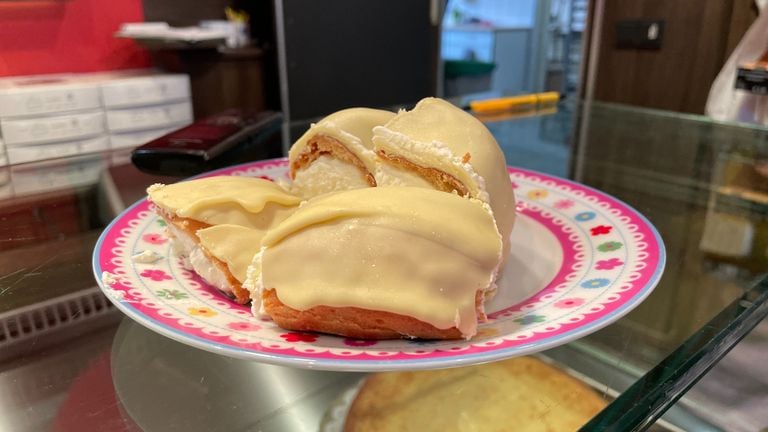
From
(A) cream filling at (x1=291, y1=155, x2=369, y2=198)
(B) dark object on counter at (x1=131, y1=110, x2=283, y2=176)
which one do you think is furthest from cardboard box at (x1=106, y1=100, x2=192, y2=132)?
(A) cream filling at (x1=291, y1=155, x2=369, y2=198)

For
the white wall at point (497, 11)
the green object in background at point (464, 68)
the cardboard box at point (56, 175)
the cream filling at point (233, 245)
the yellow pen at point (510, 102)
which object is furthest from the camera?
the white wall at point (497, 11)

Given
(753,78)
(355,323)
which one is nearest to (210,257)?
(355,323)

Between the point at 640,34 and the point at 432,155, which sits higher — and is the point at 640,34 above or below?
above

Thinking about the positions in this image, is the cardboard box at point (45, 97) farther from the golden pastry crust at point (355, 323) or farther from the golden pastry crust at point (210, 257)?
the golden pastry crust at point (355, 323)

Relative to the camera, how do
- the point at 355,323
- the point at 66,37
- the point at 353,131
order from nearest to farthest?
the point at 355,323 < the point at 353,131 < the point at 66,37

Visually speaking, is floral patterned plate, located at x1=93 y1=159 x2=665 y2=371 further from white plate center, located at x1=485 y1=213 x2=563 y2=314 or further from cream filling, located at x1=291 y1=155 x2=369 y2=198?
cream filling, located at x1=291 y1=155 x2=369 y2=198

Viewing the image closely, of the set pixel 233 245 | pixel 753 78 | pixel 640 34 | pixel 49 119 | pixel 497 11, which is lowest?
pixel 49 119

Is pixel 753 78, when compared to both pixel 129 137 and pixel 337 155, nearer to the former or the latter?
pixel 337 155

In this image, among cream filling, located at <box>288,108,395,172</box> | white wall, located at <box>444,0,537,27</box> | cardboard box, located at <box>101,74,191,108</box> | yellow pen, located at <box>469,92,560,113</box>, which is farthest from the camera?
white wall, located at <box>444,0,537,27</box>

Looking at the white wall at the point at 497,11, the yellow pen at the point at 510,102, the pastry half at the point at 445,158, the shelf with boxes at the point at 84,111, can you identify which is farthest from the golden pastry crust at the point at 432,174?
the white wall at the point at 497,11
